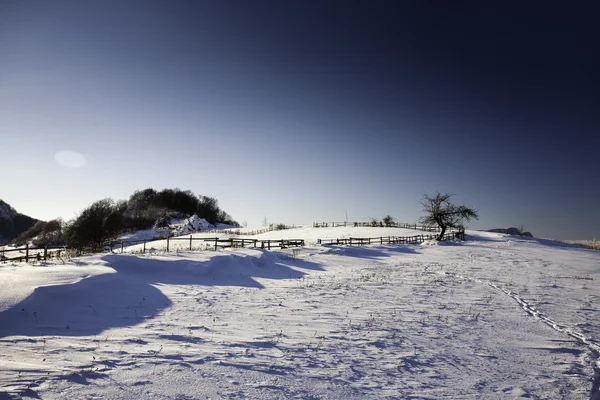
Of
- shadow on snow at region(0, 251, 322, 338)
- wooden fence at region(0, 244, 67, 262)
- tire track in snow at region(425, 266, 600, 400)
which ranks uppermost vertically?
wooden fence at region(0, 244, 67, 262)

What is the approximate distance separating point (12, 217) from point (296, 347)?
14694 centimetres

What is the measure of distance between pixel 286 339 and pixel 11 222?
467 ft

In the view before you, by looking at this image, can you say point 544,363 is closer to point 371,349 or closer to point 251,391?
point 371,349

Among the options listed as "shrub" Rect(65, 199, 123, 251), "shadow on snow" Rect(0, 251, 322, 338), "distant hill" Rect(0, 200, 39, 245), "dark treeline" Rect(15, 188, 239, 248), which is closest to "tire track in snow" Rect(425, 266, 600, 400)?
"shadow on snow" Rect(0, 251, 322, 338)

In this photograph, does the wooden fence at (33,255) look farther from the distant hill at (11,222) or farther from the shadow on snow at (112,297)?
the distant hill at (11,222)

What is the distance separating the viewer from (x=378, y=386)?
4977mm

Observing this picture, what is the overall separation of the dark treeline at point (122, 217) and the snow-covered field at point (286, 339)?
2311 centimetres

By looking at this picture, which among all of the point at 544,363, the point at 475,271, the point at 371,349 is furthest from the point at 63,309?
the point at 475,271

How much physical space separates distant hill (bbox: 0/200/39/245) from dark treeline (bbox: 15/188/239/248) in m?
30.1

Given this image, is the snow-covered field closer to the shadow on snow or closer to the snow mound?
the shadow on snow

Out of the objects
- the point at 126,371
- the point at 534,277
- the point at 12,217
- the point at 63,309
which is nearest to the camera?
the point at 126,371

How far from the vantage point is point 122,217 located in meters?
50.9

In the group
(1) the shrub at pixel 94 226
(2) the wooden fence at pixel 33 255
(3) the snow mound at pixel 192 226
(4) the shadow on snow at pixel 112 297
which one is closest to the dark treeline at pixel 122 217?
(1) the shrub at pixel 94 226

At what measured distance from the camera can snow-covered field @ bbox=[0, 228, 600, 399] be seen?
15.7 feet
